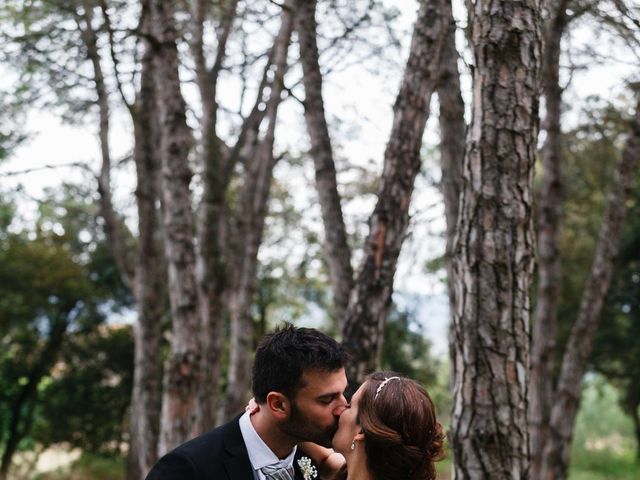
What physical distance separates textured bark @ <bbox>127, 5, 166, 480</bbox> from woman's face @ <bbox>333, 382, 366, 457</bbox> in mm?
5543

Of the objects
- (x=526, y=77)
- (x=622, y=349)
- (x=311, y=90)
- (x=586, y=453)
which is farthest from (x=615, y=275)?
(x=526, y=77)

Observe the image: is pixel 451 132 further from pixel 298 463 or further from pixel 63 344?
pixel 63 344

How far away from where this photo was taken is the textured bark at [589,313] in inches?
382

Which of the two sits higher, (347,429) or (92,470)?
(347,429)

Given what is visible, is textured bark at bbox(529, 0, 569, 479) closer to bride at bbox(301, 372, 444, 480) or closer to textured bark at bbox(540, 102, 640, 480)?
textured bark at bbox(540, 102, 640, 480)

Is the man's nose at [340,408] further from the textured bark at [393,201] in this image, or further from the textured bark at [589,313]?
the textured bark at [589,313]

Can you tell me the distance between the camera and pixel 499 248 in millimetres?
4008

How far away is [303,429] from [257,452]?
0.68 feet

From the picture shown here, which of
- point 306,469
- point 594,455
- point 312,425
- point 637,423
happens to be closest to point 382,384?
point 312,425

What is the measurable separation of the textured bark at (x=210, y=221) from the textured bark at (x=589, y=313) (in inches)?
173

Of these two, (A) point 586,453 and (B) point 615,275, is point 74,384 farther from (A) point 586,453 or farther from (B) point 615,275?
(A) point 586,453

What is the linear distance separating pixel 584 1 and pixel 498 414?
586 centimetres

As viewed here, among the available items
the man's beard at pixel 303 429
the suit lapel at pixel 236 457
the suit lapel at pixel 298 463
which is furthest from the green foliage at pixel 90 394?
the man's beard at pixel 303 429

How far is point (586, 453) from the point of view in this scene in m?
27.3
